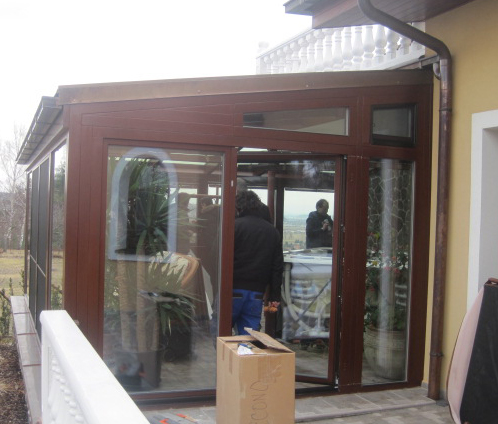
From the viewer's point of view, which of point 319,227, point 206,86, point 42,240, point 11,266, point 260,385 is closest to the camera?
point 260,385

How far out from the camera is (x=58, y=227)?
525 centimetres

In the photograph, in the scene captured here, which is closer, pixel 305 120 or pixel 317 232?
pixel 305 120

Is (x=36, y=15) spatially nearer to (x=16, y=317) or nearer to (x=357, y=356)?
(x=16, y=317)

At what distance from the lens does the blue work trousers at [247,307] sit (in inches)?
208

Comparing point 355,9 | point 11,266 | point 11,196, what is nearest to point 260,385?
point 355,9

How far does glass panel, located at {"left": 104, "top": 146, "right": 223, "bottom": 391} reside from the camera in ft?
15.7

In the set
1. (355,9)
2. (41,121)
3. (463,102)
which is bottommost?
(41,121)

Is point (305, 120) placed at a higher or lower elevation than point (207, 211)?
higher

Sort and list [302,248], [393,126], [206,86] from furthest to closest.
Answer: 1. [302,248]
2. [393,126]
3. [206,86]

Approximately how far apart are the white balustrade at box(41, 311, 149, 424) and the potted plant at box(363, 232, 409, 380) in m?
3.13

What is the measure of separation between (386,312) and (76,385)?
4.09 metres

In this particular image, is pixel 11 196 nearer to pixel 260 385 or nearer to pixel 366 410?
pixel 366 410

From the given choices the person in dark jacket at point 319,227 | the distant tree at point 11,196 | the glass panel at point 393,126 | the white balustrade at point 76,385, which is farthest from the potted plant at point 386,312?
the distant tree at point 11,196

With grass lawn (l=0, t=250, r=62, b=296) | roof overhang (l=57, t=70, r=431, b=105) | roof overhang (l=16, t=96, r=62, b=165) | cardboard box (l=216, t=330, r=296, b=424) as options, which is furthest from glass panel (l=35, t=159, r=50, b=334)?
grass lawn (l=0, t=250, r=62, b=296)
